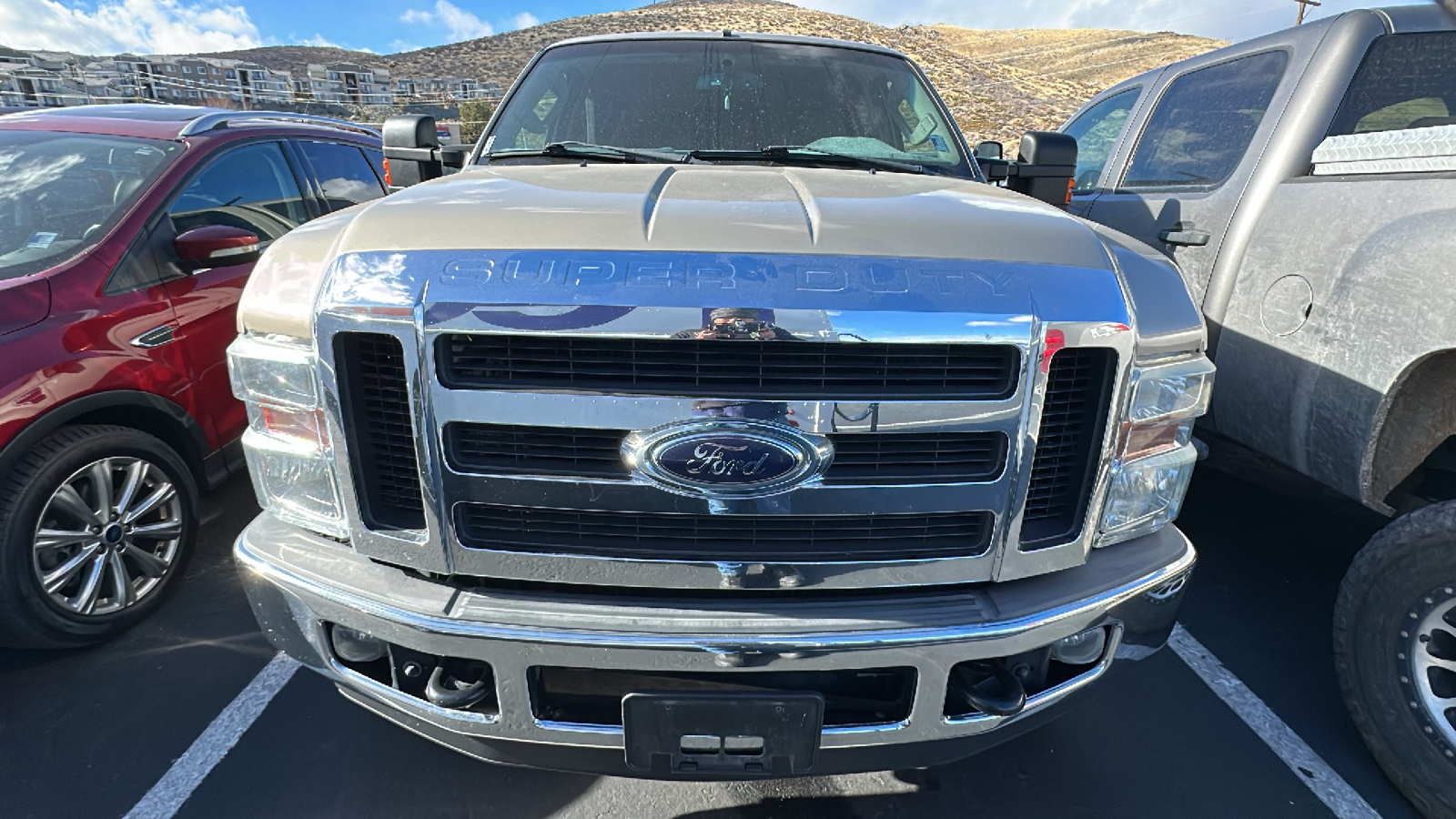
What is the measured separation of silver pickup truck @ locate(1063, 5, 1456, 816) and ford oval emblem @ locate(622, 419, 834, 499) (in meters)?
1.86

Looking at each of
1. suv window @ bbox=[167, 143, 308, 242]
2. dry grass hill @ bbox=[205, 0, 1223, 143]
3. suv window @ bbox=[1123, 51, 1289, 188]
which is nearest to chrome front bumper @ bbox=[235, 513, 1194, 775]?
suv window @ bbox=[167, 143, 308, 242]

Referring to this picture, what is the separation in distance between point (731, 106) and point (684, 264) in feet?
5.40

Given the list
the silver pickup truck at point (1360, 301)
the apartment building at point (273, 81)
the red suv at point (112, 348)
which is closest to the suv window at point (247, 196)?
the red suv at point (112, 348)

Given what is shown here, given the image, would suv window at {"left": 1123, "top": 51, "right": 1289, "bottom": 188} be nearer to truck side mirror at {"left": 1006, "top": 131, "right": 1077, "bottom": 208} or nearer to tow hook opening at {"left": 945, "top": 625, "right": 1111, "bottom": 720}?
truck side mirror at {"left": 1006, "top": 131, "right": 1077, "bottom": 208}

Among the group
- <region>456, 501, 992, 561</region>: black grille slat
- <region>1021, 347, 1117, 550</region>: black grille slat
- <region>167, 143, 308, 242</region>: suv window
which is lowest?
<region>456, 501, 992, 561</region>: black grille slat

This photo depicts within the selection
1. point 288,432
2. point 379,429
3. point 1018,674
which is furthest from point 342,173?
point 1018,674

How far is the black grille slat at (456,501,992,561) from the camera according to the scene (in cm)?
174

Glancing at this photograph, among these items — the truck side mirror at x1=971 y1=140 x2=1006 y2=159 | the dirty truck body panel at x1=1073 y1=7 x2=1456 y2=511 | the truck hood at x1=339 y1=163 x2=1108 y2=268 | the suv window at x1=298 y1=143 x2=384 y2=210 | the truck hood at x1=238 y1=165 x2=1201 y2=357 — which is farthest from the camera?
the suv window at x1=298 y1=143 x2=384 y2=210

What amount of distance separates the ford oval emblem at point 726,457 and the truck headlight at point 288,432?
72cm

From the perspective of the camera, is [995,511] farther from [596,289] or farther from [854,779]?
[854,779]

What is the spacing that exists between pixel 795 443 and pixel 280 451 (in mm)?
1211

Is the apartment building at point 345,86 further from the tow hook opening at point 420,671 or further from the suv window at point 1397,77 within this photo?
the tow hook opening at point 420,671

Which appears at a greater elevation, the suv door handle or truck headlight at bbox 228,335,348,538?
the suv door handle

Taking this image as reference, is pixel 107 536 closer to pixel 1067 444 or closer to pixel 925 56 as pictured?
pixel 1067 444
